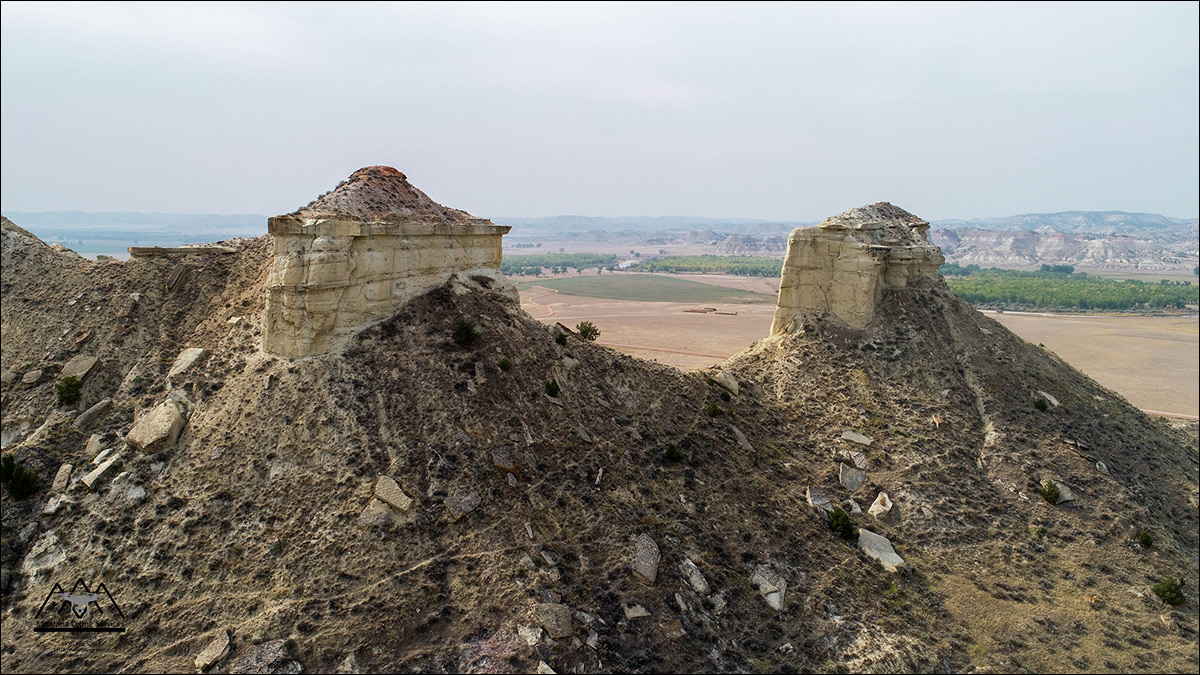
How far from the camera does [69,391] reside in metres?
24.6

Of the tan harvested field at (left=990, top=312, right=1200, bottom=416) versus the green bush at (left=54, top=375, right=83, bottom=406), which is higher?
the green bush at (left=54, top=375, right=83, bottom=406)

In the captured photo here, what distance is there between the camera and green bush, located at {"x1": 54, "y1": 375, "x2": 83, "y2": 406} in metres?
24.6

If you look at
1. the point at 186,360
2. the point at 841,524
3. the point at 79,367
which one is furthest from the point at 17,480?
the point at 841,524

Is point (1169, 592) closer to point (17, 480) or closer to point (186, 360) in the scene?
point (186, 360)

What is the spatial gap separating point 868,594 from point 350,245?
959 inches

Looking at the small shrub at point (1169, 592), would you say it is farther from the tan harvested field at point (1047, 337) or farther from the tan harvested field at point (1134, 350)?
the tan harvested field at point (1134, 350)

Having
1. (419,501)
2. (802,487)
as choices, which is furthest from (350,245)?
(802,487)


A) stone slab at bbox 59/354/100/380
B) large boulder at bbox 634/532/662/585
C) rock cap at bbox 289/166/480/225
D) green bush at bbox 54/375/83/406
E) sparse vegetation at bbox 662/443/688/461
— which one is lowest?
large boulder at bbox 634/532/662/585

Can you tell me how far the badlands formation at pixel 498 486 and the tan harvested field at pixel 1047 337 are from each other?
33.3 metres

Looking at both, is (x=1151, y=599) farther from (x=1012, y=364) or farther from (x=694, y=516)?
(x=694, y=516)

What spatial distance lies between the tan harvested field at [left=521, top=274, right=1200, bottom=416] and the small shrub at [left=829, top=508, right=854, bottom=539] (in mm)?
37514

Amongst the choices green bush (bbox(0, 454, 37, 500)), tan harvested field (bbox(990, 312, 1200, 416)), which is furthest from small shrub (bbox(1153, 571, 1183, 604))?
tan harvested field (bbox(990, 312, 1200, 416))

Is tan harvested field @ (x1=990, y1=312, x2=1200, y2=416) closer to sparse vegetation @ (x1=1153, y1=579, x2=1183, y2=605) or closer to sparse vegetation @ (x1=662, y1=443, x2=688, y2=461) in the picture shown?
sparse vegetation @ (x1=1153, y1=579, x2=1183, y2=605)

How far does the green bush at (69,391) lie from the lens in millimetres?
24562
